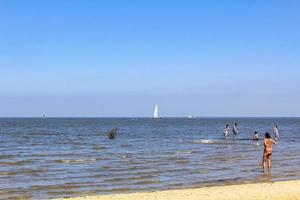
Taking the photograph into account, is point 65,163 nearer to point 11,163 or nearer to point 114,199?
→ point 11,163

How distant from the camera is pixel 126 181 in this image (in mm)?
22750

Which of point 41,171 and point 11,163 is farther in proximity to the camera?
point 11,163

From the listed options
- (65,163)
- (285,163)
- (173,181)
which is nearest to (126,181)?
(173,181)

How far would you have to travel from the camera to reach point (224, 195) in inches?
680

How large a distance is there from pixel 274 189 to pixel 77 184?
7894 mm

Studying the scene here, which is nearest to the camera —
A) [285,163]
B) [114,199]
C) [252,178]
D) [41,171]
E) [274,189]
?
[114,199]

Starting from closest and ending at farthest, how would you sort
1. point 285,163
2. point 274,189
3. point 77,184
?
point 274,189 < point 77,184 < point 285,163

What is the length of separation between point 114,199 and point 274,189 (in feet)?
18.5

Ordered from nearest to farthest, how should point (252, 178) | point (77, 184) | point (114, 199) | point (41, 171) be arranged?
1. point (114, 199)
2. point (77, 184)
3. point (252, 178)
4. point (41, 171)

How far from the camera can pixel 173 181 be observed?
22.8 meters

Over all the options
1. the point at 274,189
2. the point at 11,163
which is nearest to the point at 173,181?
the point at 274,189

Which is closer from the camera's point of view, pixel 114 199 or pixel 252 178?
pixel 114 199

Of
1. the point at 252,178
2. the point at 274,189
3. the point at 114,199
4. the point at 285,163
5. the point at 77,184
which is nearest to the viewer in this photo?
the point at 114,199

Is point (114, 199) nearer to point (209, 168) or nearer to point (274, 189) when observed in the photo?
point (274, 189)
